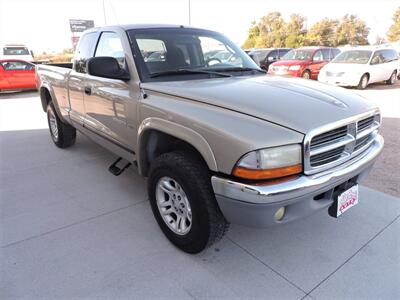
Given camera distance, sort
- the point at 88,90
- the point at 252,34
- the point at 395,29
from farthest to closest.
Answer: the point at 252,34 < the point at 395,29 < the point at 88,90

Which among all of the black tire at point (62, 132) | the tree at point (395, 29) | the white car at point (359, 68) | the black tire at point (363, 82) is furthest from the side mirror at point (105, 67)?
the tree at point (395, 29)

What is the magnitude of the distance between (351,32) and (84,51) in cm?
5567

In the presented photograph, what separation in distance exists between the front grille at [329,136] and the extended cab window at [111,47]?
1.96m

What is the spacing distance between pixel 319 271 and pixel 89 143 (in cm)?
440

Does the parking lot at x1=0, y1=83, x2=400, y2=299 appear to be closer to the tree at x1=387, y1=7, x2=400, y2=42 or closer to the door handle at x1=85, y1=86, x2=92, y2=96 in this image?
the door handle at x1=85, y1=86, x2=92, y2=96

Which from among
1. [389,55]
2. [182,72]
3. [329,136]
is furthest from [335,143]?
[389,55]

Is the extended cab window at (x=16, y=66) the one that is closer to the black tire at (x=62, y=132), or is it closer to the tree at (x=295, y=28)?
the black tire at (x=62, y=132)

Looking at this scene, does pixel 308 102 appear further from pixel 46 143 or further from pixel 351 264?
pixel 46 143

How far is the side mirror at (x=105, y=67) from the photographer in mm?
2578

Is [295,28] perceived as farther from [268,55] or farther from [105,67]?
[105,67]

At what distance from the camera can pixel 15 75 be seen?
11930 millimetres

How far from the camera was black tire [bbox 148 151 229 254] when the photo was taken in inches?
83.0

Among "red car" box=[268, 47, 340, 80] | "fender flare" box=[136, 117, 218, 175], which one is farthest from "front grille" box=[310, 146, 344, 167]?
"red car" box=[268, 47, 340, 80]

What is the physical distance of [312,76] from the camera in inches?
494
